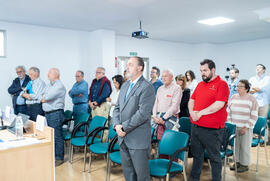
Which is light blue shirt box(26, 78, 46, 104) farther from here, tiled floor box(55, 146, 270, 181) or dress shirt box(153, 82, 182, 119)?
dress shirt box(153, 82, 182, 119)

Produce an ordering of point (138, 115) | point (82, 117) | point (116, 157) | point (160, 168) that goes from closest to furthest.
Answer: point (138, 115), point (160, 168), point (116, 157), point (82, 117)

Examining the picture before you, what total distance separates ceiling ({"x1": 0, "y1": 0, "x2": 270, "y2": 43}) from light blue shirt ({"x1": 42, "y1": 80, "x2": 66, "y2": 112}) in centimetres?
150

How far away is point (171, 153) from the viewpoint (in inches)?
113


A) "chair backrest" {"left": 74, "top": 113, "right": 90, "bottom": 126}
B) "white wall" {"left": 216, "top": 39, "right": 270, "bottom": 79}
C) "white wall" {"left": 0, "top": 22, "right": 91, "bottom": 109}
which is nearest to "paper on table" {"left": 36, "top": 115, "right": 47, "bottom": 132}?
"chair backrest" {"left": 74, "top": 113, "right": 90, "bottom": 126}

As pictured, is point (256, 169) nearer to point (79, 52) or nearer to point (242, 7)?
point (242, 7)

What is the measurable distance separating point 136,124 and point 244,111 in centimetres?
A: 195

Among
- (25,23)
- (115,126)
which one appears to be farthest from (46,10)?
(115,126)

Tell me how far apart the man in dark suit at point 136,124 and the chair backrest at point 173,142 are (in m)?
0.49

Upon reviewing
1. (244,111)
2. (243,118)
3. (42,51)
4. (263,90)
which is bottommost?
(243,118)

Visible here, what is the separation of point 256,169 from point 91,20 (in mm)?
4507

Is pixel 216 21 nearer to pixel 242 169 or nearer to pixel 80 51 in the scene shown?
pixel 242 169

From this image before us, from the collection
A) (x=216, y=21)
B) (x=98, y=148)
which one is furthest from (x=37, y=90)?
(x=216, y=21)

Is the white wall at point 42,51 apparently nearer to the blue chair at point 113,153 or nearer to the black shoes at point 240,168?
the blue chair at point 113,153

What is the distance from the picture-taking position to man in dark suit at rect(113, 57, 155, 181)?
7.91 feet
